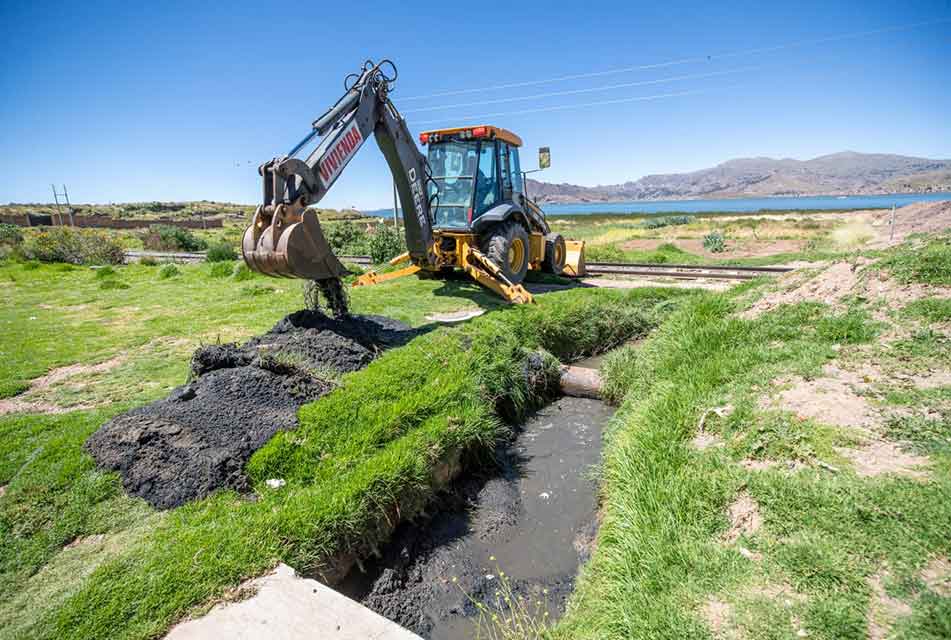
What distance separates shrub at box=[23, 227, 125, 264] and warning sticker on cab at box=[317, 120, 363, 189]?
18709 mm

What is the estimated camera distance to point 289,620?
2811 mm

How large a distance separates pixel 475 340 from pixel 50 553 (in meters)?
4.62

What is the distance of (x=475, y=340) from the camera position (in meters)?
6.68

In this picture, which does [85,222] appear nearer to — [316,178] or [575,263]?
[575,263]

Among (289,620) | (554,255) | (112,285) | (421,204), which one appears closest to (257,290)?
(112,285)

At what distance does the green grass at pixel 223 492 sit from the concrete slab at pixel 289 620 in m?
0.16

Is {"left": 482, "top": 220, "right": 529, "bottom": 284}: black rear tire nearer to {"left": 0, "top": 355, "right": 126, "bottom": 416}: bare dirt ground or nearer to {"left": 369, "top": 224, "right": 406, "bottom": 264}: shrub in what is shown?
{"left": 0, "top": 355, "right": 126, "bottom": 416}: bare dirt ground

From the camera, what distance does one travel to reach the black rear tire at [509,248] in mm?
9742

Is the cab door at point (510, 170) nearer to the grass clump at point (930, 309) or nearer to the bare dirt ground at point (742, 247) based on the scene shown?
the grass clump at point (930, 309)

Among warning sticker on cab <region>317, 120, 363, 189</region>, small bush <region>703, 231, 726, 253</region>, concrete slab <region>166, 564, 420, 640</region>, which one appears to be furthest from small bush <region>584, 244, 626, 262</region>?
concrete slab <region>166, 564, 420, 640</region>

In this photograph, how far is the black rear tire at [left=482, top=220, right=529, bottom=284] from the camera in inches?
384

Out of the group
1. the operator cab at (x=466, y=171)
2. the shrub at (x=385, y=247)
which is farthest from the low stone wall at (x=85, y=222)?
the operator cab at (x=466, y=171)

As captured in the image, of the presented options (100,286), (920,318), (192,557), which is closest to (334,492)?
(192,557)

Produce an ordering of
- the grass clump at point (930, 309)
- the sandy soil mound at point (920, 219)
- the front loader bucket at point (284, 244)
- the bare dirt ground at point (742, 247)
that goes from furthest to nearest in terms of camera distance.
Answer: the bare dirt ground at point (742, 247) < the sandy soil mound at point (920, 219) < the front loader bucket at point (284, 244) < the grass clump at point (930, 309)
